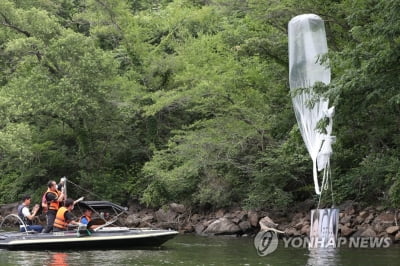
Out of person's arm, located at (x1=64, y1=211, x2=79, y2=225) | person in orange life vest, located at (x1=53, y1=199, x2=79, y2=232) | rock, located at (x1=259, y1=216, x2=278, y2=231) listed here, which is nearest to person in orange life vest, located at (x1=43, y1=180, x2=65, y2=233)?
person in orange life vest, located at (x1=53, y1=199, x2=79, y2=232)

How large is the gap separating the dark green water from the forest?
7.20ft

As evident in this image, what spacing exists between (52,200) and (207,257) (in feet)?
16.7

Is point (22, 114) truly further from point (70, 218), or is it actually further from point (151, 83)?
point (70, 218)

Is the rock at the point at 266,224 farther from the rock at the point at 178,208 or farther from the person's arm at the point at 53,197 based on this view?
the person's arm at the point at 53,197

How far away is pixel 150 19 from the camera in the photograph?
3853 cm

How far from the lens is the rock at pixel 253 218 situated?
88.1ft

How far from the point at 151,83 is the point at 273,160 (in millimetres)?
11959

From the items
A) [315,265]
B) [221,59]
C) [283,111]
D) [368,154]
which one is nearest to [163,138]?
[221,59]

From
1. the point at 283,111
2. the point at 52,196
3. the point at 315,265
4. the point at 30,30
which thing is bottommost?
the point at 315,265

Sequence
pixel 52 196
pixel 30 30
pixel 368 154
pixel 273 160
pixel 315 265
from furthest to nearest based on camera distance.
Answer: pixel 30 30 < pixel 273 160 < pixel 368 154 < pixel 52 196 < pixel 315 265

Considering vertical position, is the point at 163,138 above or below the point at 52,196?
above

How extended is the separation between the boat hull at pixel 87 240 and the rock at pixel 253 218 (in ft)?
20.3

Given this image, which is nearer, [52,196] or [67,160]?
[52,196]

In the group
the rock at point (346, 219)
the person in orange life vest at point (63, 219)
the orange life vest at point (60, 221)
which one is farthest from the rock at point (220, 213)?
the orange life vest at point (60, 221)
